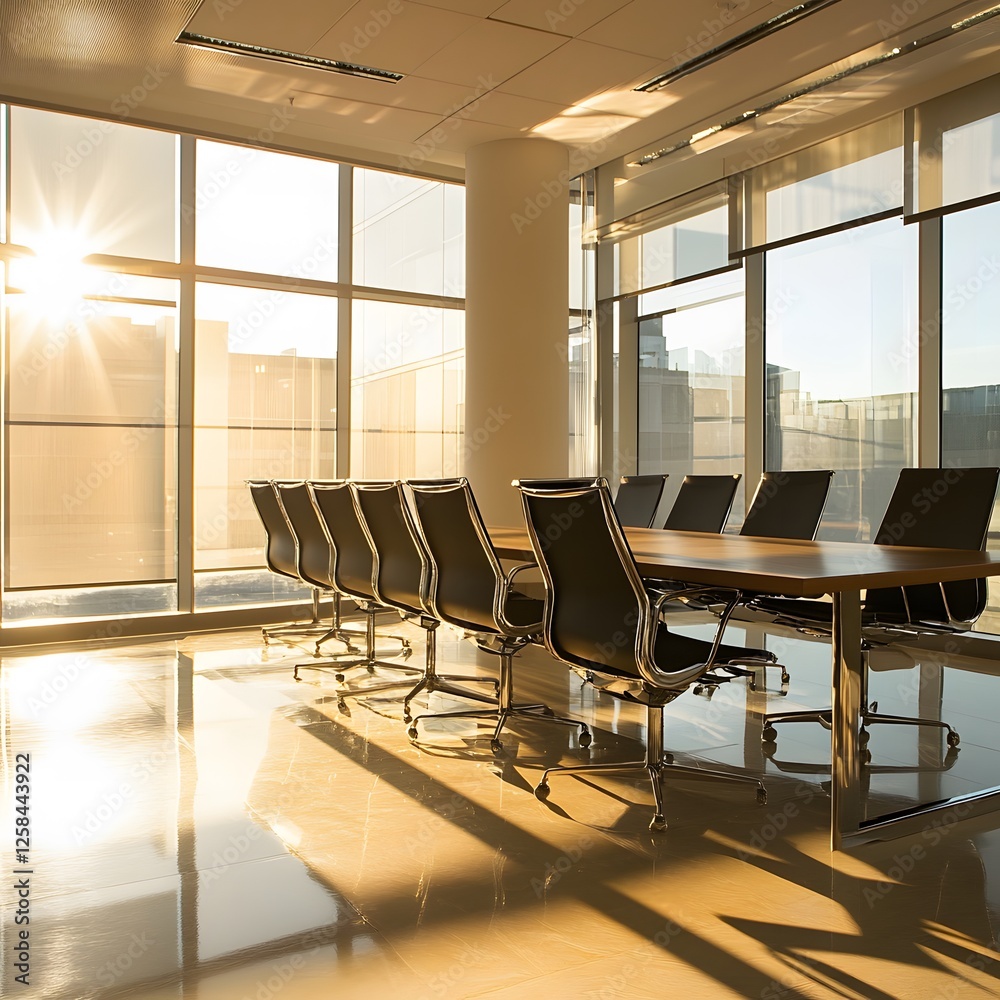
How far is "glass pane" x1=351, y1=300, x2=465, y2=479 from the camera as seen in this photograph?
26.3 feet

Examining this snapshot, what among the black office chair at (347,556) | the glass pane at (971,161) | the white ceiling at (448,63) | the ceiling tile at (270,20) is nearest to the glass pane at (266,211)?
the white ceiling at (448,63)

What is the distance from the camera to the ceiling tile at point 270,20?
5.20m

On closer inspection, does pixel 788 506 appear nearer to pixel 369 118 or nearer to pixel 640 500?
pixel 640 500

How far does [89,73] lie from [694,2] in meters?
3.82

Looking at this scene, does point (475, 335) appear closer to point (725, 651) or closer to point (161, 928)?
point (725, 651)

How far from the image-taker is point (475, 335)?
736 centimetres

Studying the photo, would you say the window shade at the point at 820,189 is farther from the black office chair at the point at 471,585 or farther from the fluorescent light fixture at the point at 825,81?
the black office chair at the point at 471,585

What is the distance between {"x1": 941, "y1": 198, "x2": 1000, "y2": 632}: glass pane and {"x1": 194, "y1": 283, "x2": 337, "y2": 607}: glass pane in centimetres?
459

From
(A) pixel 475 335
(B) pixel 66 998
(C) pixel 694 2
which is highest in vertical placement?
(C) pixel 694 2

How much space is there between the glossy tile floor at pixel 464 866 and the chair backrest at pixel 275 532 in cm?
155

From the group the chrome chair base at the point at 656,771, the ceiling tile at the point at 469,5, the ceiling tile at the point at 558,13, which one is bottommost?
the chrome chair base at the point at 656,771

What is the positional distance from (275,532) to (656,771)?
3683mm

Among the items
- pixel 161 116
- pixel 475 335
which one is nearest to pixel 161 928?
pixel 475 335

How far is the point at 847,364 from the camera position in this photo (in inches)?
273
